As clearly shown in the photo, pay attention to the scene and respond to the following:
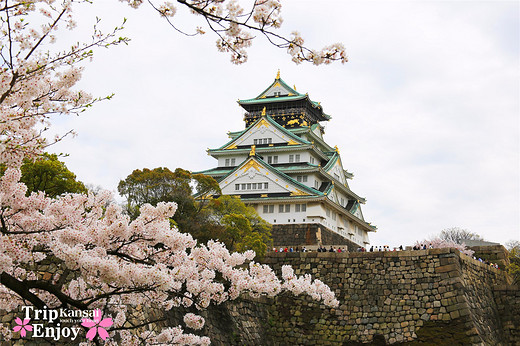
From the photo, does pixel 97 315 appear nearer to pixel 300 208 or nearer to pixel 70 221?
pixel 70 221

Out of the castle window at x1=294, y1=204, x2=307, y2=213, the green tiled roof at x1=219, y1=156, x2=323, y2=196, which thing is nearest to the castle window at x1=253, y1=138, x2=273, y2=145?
the green tiled roof at x1=219, y1=156, x2=323, y2=196

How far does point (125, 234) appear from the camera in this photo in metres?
6.27

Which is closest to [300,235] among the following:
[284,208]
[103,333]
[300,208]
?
[300,208]

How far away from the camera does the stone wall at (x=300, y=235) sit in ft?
109

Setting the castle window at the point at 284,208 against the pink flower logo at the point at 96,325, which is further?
the castle window at the point at 284,208

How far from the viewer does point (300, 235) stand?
3362cm

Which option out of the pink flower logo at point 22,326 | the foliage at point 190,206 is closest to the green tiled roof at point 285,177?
the foliage at point 190,206

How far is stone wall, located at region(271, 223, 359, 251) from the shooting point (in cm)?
3325

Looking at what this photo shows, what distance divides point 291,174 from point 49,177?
854 inches

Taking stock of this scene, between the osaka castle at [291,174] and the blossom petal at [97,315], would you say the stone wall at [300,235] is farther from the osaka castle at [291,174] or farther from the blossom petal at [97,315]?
the blossom petal at [97,315]

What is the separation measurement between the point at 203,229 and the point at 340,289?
6550mm

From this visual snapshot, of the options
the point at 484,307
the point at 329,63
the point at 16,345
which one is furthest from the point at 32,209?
the point at 484,307

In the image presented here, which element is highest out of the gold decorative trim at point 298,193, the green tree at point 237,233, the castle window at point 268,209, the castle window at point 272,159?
the castle window at point 272,159

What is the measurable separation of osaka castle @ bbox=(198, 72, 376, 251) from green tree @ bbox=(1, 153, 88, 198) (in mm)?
17513
